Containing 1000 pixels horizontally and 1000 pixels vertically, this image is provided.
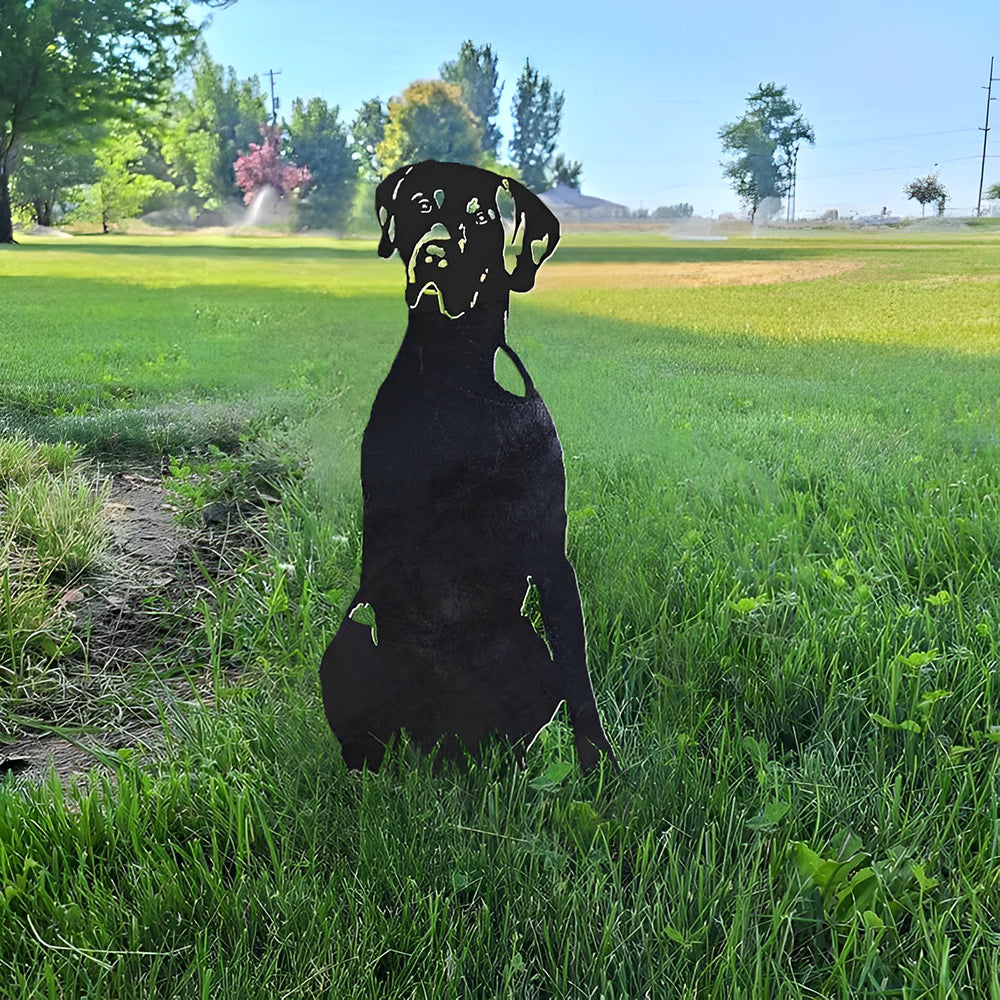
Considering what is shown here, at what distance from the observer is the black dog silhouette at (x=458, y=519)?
1302 mm

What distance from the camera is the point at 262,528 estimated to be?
2791 millimetres

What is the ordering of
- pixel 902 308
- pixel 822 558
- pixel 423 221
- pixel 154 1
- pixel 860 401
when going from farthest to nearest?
pixel 902 308, pixel 154 1, pixel 860 401, pixel 822 558, pixel 423 221

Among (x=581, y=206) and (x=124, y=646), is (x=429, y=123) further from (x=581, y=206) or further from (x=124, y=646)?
(x=124, y=646)

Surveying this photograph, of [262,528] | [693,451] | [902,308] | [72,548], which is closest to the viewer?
[72,548]

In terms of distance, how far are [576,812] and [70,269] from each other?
4272 mm

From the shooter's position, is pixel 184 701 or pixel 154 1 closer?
pixel 184 701

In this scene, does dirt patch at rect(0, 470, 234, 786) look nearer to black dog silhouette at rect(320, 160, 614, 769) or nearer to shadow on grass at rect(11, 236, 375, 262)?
black dog silhouette at rect(320, 160, 614, 769)

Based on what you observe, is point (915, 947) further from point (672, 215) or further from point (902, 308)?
point (902, 308)

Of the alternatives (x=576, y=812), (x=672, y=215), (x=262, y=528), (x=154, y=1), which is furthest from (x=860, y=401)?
(x=154, y=1)

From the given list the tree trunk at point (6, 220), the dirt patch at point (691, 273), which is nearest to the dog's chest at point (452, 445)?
the dirt patch at point (691, 273)

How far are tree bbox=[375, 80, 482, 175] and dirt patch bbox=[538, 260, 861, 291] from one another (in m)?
A: 0.74

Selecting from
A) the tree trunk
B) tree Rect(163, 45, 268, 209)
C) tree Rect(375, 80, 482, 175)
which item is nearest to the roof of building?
tree Rect(375, 80, 482, 175)

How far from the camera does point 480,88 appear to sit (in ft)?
11.7

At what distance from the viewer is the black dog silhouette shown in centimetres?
130
